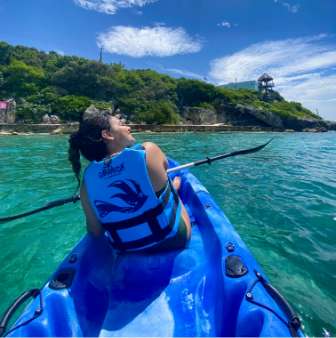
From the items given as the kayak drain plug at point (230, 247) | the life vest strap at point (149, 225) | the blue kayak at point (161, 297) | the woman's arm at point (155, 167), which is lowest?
the blue kayak at point (161, 297)

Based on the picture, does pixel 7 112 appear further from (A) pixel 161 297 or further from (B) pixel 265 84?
(B) pixel 265 84

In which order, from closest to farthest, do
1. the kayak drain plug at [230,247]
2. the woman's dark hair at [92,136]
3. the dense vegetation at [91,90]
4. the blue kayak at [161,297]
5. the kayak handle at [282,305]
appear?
the kayak handle at [282,305]
the blue kayak at [161,297]
the woman's dark hair at [92,136]
the kayak drain plug at [230,247]
the dense vegetation at [91,90]

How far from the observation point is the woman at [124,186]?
6.88 ft

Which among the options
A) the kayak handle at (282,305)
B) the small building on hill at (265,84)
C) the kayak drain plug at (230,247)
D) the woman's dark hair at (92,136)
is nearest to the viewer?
the kayak handle at (282,305)

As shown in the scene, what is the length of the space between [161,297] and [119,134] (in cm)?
130

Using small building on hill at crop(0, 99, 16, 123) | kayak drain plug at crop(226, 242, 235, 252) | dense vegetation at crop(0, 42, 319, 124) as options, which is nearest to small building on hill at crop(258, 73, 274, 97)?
dense vegetation at crop(0, 42, 319, 124)

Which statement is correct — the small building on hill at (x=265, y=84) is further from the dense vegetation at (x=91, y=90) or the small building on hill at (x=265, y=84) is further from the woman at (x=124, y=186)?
the woman at (x=124, y=186)

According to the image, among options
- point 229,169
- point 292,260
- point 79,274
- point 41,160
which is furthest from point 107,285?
point 41,160

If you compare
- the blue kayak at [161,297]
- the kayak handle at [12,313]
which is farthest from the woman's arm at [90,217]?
the kayak handle at [12,313]

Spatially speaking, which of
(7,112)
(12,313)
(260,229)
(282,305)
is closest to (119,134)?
(12,313)

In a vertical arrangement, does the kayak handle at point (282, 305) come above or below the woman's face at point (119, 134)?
below

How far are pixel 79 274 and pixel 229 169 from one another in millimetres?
7402

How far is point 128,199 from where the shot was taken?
210 cm

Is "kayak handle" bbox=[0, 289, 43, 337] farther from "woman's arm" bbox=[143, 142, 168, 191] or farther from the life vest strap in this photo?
"woman's arm" bbox=[143, 142, 168, 191]
